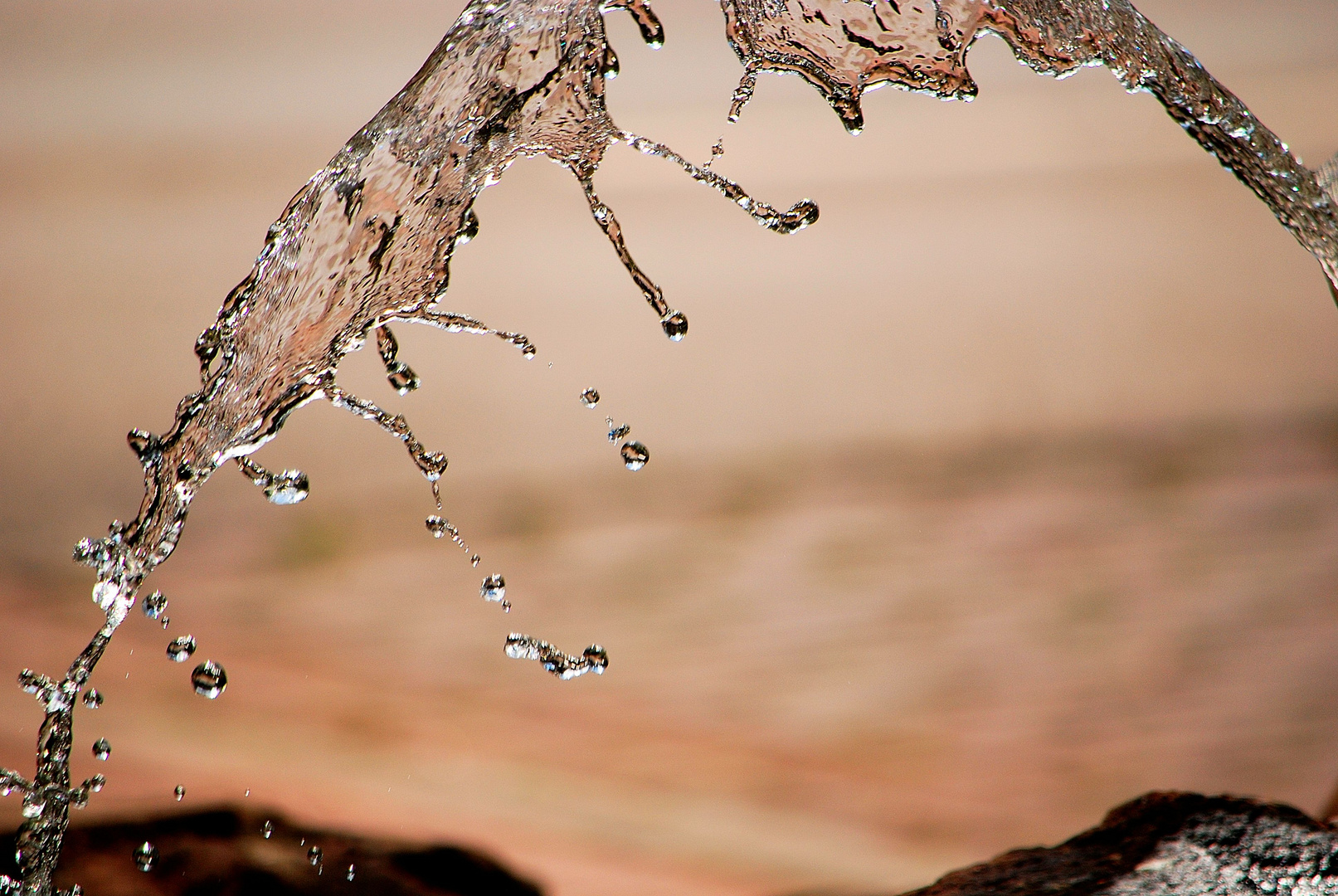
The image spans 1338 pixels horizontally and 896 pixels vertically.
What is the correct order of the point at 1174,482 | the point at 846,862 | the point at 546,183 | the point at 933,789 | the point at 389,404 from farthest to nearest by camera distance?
the point at 546,183 → the point at 389,404 → the point at 1174,482 → the point at 933,789 → the point at 846,862

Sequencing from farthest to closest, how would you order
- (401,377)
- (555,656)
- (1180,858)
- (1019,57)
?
(555,656)
(401,377)
(1019,57)
(1180,858)

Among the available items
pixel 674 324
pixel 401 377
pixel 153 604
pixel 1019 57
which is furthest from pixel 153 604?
pixel 1019 57

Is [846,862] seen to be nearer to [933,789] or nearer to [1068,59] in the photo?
[933,789]

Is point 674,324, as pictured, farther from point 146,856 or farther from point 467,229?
point 146,856

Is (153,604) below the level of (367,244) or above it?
below

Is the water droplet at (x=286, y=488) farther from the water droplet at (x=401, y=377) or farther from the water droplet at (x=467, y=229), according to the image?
the water droplet at (x=467, y=229)

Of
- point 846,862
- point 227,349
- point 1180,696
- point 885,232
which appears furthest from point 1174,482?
point 227,349

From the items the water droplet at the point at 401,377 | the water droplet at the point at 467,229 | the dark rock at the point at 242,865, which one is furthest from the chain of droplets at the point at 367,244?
the dark rock at the point at 242,865

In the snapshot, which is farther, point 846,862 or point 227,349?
point 846,862
